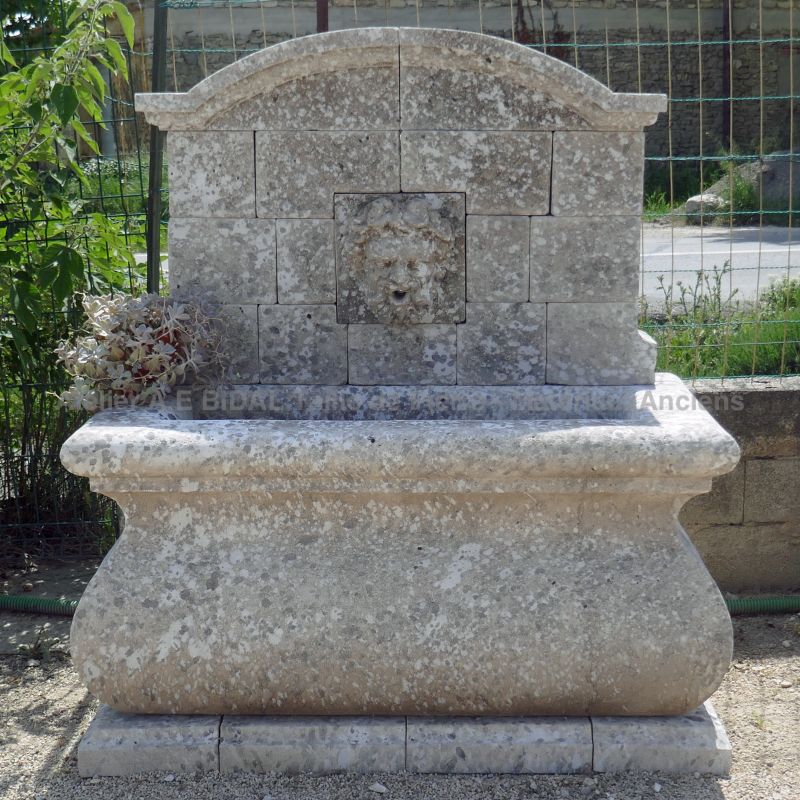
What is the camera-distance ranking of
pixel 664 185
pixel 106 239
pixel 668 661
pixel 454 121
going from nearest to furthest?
pixel 668 661 < pixel 454 121 < pixel 106 239 < pixel 664 185

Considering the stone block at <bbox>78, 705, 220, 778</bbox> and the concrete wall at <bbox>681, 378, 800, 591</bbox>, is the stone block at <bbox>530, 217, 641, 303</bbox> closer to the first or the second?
the concrete wall at <bbox>681, 378, 800, 591</bbox>

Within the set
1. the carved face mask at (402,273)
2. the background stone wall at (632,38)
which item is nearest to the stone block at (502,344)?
the carved face mask at (402,273)

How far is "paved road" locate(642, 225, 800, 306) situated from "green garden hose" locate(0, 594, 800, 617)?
1.81 metres

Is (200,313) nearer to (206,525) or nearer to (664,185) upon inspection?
(206,525)

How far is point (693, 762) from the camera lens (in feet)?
7.57

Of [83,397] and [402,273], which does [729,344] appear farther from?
[83,397]

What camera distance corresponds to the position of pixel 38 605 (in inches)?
133

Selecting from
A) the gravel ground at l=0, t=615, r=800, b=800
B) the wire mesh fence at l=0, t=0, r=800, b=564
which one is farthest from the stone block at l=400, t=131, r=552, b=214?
the gravel ground at l=0, t=615, r=800, b=800

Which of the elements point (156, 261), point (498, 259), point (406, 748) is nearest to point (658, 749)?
point (406, 748)

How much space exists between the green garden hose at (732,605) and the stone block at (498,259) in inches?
54.8

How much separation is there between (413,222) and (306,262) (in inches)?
13.4

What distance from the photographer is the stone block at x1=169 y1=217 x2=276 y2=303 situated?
2.82 metres

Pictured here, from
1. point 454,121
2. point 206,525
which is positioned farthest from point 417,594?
point 454,121

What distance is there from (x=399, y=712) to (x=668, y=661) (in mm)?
647
